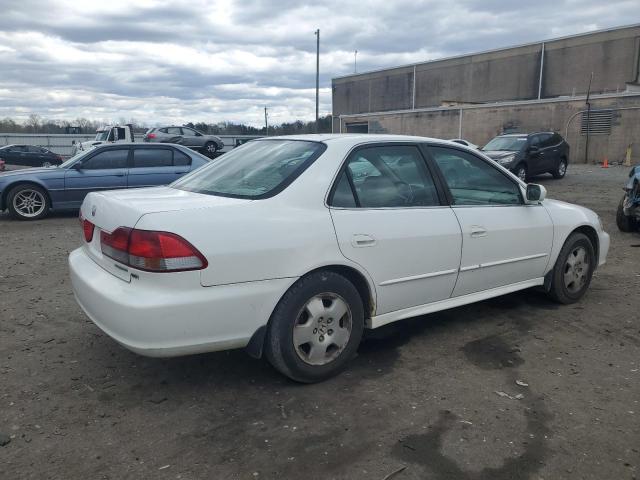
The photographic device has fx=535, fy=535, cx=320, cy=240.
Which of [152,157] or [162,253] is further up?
[152,157]

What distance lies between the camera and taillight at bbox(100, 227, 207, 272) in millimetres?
2805

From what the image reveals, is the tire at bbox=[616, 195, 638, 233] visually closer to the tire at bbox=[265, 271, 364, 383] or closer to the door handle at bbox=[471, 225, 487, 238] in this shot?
the door handle at bbox=[471, 225, 487, 238]

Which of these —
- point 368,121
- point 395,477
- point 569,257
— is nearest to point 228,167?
point 395,477

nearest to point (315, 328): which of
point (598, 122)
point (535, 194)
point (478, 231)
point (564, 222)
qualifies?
point (478, 231)

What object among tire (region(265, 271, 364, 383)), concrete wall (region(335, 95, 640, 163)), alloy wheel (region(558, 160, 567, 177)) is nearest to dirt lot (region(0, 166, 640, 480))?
tire (region(265, 271, 364, 383))

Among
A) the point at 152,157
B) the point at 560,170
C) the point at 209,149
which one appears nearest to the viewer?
the point at 152,157

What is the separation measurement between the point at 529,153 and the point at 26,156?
2567 centimetres

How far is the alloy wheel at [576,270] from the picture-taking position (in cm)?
487

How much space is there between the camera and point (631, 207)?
8.18 meters

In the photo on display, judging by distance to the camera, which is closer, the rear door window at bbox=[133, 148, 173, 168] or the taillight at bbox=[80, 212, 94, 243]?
the taillight at bbox=[80, 212, 94, 243]

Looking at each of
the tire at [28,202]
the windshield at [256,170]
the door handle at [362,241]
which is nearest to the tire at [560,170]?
the tire at [28,202]

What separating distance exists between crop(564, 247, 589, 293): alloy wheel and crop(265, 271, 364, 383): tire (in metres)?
2.42

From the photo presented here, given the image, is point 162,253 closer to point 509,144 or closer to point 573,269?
point 573,269

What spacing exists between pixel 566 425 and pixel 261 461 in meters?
1.64
